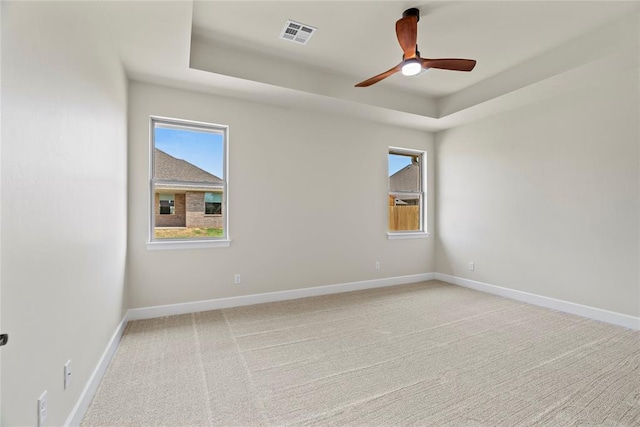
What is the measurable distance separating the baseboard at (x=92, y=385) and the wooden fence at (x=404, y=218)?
395 centimetres

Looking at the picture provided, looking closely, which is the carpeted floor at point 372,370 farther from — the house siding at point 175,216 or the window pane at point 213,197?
the window pane at point 213,197

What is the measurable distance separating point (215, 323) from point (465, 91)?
4.44 metres

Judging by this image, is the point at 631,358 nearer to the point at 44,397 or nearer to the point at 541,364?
the point at 541,364

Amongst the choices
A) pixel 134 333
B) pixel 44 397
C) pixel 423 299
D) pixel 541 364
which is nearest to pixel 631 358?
pixel 541 364

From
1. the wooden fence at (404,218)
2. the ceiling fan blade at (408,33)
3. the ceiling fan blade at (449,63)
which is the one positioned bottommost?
the wooden fence at (404,218)

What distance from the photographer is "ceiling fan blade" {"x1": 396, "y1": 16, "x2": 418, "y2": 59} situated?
2523mm

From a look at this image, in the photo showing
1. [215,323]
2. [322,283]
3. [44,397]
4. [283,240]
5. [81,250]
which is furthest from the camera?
[322,283]

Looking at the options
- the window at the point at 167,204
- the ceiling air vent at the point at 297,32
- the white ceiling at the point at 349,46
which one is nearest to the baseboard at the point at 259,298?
the window at the point at 167,204

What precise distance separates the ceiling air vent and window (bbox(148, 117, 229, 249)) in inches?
54.6

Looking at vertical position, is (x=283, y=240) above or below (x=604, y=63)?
below

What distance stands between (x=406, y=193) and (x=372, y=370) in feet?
11.4

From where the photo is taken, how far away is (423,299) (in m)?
4.13

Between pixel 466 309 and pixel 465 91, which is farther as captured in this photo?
pixel 465 91

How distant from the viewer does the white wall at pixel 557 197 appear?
3.18 meters
